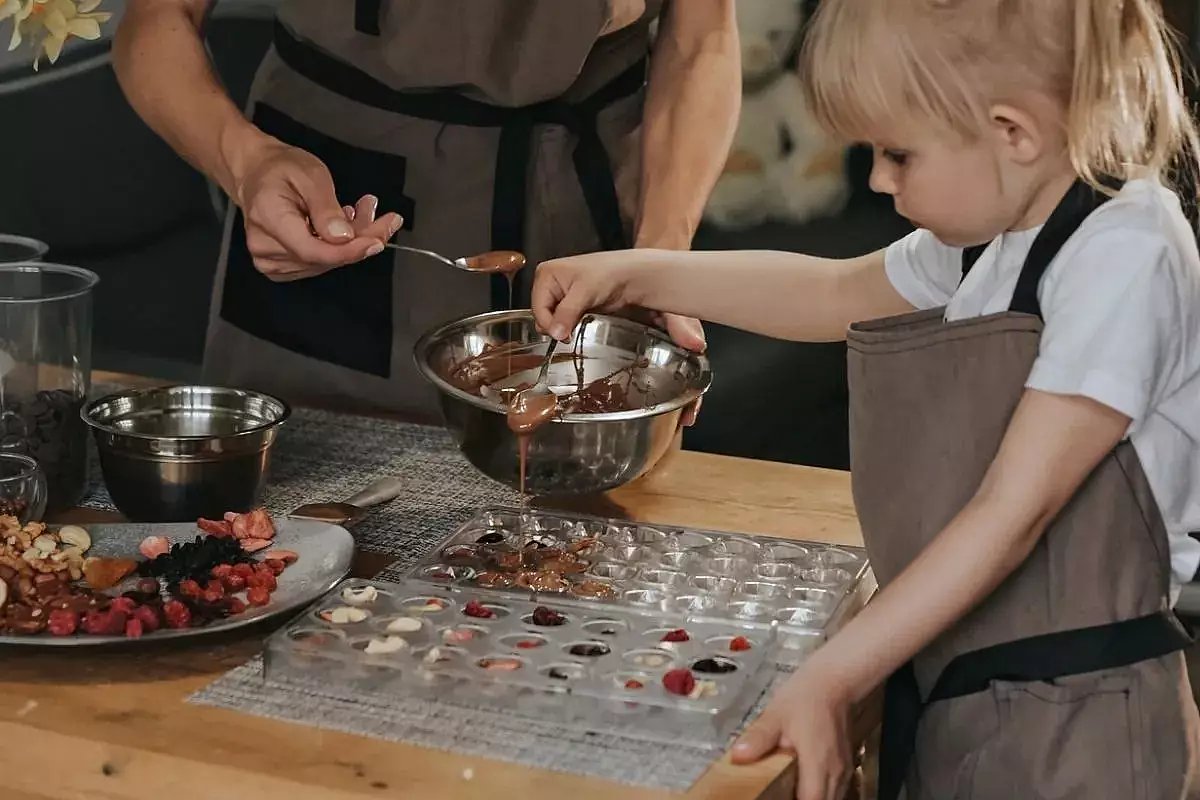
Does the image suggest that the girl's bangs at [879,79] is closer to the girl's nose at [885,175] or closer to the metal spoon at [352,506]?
the girl's nose at [885,175]

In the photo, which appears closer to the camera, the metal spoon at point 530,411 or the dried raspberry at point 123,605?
the dried raspberry at point 123,605

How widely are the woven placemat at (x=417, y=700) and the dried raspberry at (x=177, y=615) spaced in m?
0.06

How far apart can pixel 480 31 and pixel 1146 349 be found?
916 millimetres

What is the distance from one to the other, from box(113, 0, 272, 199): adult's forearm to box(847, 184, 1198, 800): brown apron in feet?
2.65

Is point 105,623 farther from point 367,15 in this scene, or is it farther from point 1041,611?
point 367,15

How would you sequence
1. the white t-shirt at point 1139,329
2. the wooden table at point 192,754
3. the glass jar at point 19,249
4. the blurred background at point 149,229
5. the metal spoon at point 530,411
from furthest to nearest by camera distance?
the blurred background at point 149,229, the glass jar at point 19,249, the metal spoon at point 530,411, the white t-shirt at point 1139,329, the wooden table at point 192,754

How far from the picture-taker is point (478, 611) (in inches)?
46.5

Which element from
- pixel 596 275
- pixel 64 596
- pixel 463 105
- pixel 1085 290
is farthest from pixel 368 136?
pixel 1085 290

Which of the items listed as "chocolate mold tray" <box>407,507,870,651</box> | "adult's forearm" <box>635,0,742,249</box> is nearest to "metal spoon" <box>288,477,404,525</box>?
"chocolate mold tray" <box>407,507,870,651</box>

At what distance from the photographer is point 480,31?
178 cm

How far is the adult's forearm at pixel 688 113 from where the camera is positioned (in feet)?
6.02

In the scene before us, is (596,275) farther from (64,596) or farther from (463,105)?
(64,596)

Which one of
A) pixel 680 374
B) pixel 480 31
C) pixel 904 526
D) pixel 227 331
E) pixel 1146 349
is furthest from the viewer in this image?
pixel 227 331

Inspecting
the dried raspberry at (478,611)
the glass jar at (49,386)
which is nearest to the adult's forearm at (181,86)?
the glass jar at (49,386)
